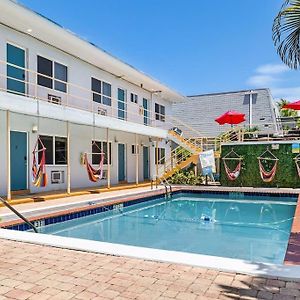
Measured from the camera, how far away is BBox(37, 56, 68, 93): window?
1275 cm

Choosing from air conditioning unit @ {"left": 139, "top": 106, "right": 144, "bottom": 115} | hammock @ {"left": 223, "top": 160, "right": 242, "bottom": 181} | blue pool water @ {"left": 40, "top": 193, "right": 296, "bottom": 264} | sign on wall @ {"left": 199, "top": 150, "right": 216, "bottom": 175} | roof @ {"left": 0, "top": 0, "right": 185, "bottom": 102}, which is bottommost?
blue pool water @ {"left": 40, "top": 193, "right": 296, "bottom": 264}

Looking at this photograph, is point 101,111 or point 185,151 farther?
point 185,151

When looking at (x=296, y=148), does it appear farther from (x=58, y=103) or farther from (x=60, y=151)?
(x=58, y=103)

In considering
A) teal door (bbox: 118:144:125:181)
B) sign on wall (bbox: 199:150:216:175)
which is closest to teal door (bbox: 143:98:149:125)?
teal door (bbox: 118:144:125:181)

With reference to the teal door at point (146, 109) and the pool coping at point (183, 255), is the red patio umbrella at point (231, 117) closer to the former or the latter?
the teal door at point (146, 109)

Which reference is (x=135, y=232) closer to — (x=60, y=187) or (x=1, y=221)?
(x=1, y=221)

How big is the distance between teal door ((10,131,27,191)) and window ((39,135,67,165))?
0.89 metres

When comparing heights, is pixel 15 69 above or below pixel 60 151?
above

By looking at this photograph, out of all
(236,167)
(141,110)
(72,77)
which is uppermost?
(72,77)

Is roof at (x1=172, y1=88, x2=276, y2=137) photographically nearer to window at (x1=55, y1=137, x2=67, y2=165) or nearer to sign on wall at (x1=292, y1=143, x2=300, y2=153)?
sign on wall at (x1=292, y1=143, x2=300, y2=153)

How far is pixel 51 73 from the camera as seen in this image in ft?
43.7

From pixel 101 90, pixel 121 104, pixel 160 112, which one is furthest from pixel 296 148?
pixel 101 90

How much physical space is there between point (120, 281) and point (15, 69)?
9726 millimetres

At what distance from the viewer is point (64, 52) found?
45.8 ft
